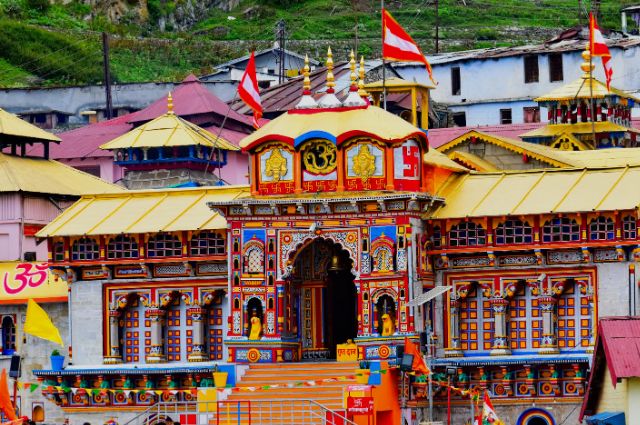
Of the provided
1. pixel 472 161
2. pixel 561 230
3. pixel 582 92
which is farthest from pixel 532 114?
pixel 561 230

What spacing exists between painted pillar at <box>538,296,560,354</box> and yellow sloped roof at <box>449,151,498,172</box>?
9.85 m

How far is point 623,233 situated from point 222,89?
175 feet

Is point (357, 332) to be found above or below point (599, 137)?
below

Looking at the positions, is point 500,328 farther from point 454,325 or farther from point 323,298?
point 323,298

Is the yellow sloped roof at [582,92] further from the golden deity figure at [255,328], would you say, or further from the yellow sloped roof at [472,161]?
the golden deity figure at [255,328]

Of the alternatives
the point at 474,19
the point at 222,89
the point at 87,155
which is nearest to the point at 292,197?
the point at 87,155

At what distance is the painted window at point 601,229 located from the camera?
64.8 metres

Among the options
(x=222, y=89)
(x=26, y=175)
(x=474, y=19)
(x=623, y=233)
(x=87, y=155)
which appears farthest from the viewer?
(x=474, y=19)

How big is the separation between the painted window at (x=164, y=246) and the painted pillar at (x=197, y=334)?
172cm

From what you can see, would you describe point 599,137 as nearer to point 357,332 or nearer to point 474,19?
point 357,332

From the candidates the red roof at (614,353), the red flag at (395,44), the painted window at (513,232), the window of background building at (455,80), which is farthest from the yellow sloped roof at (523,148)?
the window of background building at (455,80)

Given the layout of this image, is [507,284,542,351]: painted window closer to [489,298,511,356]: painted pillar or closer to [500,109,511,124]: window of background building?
[489,298,511,356]: painted pillar

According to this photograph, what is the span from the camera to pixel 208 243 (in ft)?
227

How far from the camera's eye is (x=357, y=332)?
67.9m
